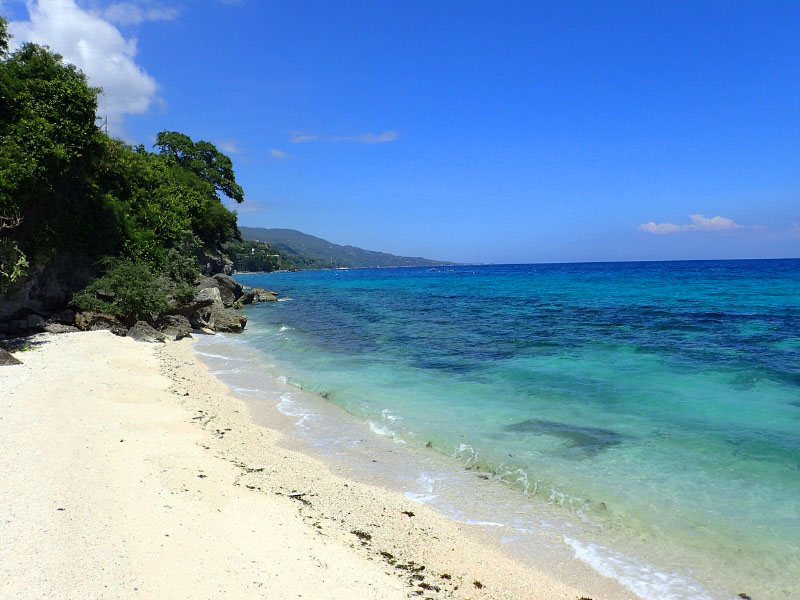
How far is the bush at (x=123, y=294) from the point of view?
1988cm

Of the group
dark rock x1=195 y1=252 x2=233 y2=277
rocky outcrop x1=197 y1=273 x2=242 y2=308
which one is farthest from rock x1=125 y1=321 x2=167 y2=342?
dark rock x1=195 y1=252 x2=233 y2=277

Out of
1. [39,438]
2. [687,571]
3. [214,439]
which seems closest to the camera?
[687,571]

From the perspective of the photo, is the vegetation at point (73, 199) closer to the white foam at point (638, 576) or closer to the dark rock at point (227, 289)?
the dark rock at point (227, 289)

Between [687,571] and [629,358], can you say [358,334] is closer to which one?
[629,358]

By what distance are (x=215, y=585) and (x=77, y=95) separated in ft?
72.4

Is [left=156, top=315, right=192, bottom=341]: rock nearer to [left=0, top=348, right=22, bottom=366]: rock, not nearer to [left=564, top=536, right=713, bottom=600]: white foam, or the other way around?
[left=0, top=348, right=22, bottom=366]: rock

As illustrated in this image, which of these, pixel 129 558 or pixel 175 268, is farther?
pixel 175 268

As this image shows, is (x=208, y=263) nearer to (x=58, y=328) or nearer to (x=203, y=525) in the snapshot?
(x=58, y=328)

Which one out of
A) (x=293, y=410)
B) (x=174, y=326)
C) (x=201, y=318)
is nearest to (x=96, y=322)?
(x=174, y=326)

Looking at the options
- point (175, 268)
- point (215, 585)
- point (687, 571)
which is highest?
point (175, 268)

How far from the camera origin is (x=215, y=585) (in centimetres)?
443

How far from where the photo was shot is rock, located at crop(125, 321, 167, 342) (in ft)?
63.2

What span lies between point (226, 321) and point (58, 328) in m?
9.45

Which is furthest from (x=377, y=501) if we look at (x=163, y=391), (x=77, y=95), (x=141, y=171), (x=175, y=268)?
(x=141, y=171)
